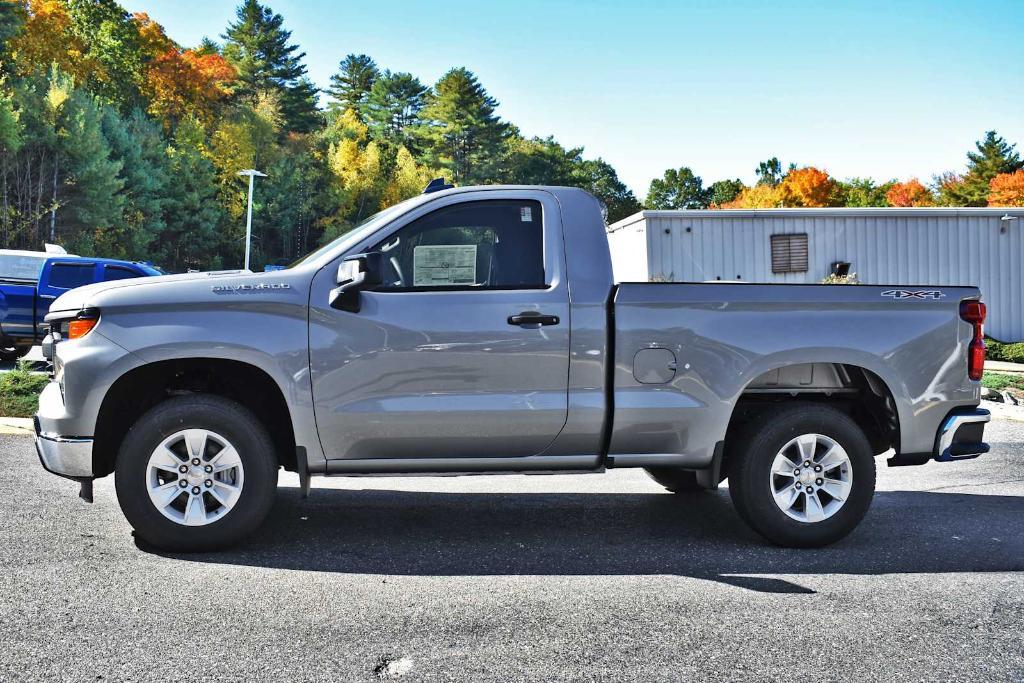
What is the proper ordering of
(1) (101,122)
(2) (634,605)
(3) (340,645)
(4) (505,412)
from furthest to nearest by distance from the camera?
(1) (101,122), (4) (505,412), (2) (634,605), (3) (340,645)

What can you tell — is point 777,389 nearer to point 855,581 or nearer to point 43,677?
point 855,581

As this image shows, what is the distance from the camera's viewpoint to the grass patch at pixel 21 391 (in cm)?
1032

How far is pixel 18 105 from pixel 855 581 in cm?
5062

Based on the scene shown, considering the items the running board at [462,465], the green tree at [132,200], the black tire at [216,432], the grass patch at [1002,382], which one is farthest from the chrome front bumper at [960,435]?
the green tree at [132,200]

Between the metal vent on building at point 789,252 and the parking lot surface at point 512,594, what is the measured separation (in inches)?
652

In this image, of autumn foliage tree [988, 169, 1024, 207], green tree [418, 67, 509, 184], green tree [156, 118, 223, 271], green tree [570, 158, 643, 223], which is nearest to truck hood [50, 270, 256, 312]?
green tree [156, 118, 223, 271]

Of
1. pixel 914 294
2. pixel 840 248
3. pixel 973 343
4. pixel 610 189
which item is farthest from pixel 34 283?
pixel 610 189

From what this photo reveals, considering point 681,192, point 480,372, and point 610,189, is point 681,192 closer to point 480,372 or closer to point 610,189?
point 610,189

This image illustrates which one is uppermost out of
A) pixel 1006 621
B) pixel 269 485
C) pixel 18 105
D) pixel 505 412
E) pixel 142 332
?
pixel 18 105

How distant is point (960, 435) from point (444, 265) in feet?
10.5

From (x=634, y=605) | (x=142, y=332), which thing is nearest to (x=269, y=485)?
(x=142, y=332)

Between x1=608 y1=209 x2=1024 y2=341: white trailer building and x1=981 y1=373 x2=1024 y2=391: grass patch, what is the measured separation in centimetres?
847

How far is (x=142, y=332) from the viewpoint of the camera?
16.8 feet

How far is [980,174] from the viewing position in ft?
280
